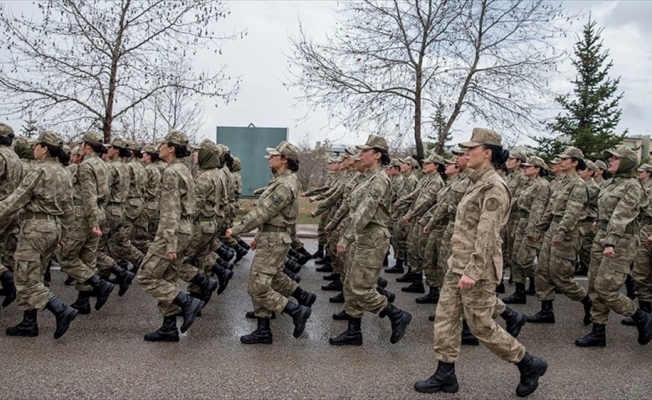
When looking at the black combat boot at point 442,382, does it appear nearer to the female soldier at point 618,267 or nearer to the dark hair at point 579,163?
the female soldier at point 618,267

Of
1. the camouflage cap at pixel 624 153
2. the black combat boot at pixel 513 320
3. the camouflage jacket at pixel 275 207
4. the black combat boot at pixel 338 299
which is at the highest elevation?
the camouflage cap at pixel 624 153

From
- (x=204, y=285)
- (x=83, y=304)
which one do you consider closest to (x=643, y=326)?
(x=204, y=285)

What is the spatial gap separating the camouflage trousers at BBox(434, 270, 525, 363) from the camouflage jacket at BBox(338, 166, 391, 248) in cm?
Result: 138

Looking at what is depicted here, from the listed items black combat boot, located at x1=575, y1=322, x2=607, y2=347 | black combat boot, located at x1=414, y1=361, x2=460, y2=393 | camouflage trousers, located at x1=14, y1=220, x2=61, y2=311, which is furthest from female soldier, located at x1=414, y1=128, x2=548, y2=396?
camouflage trousers, located at x1=14, y1=220, x2=61, y2=311

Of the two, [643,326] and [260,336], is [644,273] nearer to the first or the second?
[643,326]

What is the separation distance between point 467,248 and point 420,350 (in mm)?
1704

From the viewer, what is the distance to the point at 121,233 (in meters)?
8.73

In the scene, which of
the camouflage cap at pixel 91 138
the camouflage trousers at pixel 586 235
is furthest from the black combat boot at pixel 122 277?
the camouflage trousers at pixel 586 235

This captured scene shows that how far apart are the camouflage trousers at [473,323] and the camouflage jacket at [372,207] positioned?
1.38m

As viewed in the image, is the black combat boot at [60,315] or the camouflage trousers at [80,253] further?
the camouflage trousers at [80,253]

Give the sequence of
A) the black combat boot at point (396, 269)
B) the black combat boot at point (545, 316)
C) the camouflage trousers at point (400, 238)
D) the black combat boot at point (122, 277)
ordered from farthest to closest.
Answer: the black combat boot at point (396, 269), the camouflage trousers at point (400, 238), the black combat boot at point (122, 277), the black combat boot at point (545, 316)

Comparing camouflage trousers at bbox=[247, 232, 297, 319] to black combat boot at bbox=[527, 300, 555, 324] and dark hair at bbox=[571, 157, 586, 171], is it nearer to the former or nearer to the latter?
black combat boot at bbox=[527, 300, 555, 324]

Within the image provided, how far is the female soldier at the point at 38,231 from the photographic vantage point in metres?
5.71

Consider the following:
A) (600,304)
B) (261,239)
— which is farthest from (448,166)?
(261,239)
